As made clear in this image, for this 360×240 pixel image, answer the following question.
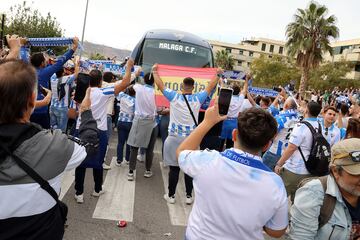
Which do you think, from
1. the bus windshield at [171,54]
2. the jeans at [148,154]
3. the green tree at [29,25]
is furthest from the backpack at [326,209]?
the green tree at [29,25]

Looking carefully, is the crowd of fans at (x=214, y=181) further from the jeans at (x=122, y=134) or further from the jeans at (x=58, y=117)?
the jeans at (x=58, y=117)

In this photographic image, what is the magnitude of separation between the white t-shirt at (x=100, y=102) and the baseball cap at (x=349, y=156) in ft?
11.7

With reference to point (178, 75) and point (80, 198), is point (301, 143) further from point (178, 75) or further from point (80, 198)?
point (178, 75)

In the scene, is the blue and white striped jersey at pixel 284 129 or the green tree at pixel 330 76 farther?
the green tree at pixel 330 76

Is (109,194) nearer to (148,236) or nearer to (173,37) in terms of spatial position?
(148,236)

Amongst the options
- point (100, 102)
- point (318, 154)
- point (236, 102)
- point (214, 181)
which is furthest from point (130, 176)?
point (214, 181)

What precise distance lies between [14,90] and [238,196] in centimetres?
133

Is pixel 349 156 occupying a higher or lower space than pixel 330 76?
lower

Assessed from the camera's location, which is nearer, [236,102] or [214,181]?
[214,181]

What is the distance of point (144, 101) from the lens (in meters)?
6.62

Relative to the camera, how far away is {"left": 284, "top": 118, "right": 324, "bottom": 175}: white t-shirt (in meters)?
4.74

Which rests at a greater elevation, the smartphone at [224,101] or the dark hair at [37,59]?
the dark hair at [37,59]

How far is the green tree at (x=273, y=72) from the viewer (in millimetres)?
54000

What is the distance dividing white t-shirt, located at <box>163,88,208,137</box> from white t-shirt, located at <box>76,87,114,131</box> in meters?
0.82
